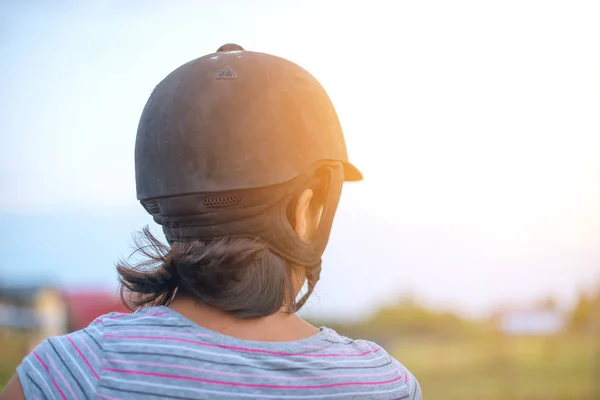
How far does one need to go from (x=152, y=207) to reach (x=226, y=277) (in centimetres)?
46

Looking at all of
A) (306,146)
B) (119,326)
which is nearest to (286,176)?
(306,146)

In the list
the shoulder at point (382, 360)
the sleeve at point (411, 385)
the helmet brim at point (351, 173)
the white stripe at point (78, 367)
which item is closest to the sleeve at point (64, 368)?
the white stripe at point (78, 367)

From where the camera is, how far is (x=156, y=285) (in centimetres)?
222

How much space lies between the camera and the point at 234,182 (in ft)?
7.11

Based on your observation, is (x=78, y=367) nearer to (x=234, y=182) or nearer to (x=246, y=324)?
(x=246, y=324)

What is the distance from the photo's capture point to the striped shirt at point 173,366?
186 cm

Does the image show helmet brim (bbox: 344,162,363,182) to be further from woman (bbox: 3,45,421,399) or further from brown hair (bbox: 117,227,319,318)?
brown hair (bbox: 117,227,319,318)

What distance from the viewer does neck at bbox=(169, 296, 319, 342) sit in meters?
2.00

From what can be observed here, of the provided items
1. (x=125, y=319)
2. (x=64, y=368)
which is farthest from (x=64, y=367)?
(x=125, y=319)

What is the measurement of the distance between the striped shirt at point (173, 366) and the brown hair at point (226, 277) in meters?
0.09

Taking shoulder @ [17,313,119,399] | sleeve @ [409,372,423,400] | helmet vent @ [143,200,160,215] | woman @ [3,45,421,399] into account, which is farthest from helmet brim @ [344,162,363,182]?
shoulder @ [17,313,119,399]

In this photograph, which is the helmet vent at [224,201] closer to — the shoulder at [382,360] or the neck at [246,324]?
the neck at [246,324]

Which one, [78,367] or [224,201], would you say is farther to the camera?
[224,201]

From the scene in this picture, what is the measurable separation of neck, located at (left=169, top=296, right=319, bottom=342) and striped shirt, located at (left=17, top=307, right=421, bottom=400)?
0.04 meters
